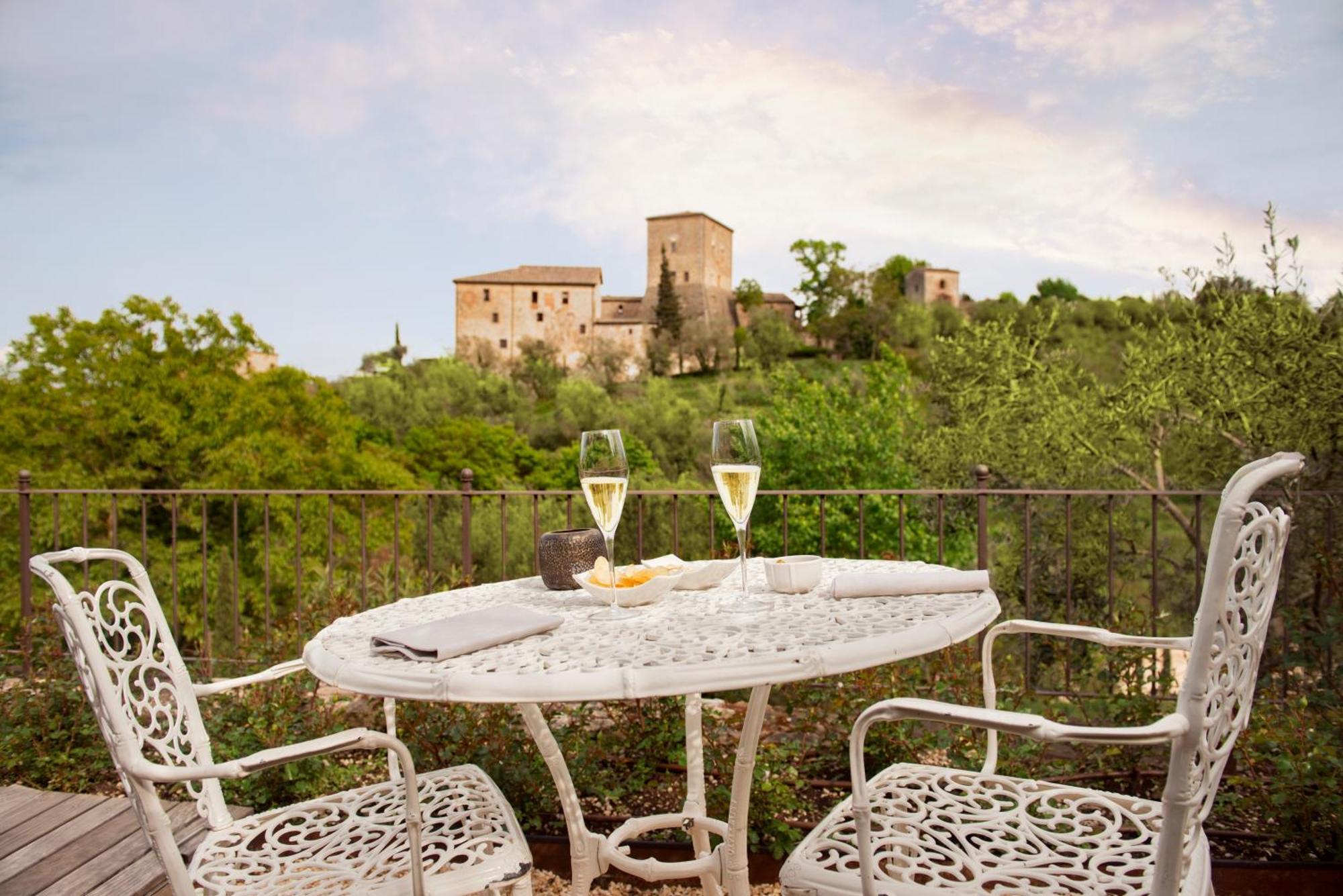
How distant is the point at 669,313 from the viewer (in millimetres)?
46938

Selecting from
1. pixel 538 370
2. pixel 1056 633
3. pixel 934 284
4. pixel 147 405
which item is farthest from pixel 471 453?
pixel 934 284

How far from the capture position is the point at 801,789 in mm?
2578

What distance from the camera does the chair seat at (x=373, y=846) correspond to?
4.01 feet

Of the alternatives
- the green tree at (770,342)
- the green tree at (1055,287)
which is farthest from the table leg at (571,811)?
the green tree at (770,342)

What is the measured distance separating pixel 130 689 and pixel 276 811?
0.33 meters

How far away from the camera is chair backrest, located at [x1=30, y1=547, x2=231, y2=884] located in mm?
1143

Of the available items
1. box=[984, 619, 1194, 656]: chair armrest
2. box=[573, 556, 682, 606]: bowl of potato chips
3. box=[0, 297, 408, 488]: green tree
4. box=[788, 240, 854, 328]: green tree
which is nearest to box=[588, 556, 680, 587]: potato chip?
box=[573, 556, 682, 606]: bowl of potato chips

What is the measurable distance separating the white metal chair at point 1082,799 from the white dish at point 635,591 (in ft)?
1.48

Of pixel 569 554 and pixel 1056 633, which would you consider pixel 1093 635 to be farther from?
pixel 569 554

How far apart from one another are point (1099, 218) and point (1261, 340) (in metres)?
14.4

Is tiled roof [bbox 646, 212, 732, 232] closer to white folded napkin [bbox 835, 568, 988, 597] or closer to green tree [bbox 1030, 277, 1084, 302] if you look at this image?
green tree [bbox 1030, 277, 1084, 302]

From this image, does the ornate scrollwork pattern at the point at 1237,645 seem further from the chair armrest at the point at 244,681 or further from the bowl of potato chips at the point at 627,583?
the chair armrest at the point at 244,681

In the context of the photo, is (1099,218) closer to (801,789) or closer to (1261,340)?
(1261,340)

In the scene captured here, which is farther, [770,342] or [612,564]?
[770,342]
